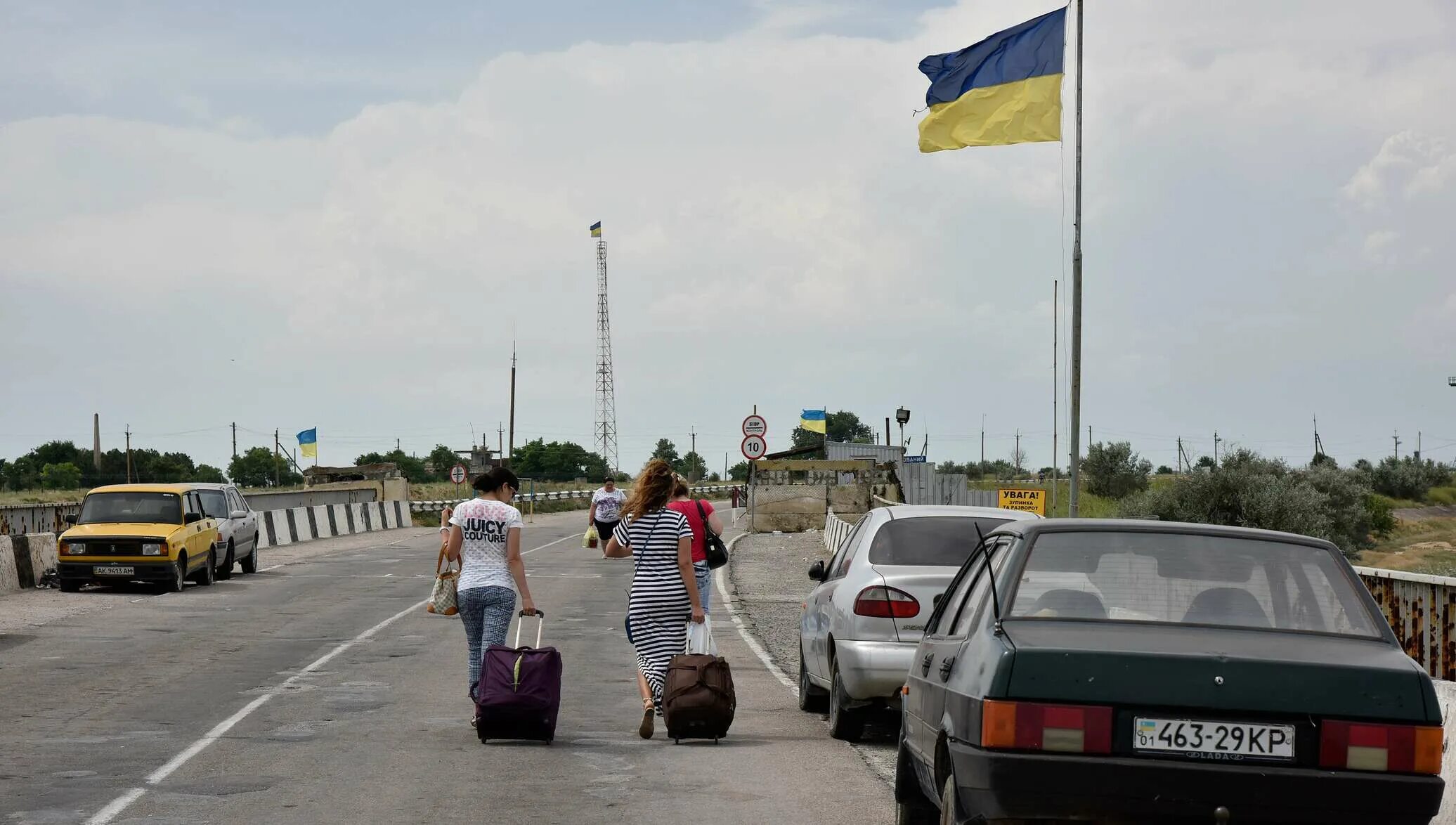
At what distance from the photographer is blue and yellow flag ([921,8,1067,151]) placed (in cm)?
2123

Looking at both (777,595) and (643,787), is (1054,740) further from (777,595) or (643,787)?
(777,595)

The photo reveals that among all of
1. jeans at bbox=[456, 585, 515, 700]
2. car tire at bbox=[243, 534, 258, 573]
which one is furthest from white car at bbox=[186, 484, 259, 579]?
jeans at bbox=[456, 585, 515, 700]

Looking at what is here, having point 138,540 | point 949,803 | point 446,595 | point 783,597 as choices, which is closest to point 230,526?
point 138,540

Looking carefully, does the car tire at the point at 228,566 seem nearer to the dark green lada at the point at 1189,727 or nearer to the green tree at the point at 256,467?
the dark green lada at the point at 1189,727

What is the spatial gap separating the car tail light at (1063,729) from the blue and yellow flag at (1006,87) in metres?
17.3

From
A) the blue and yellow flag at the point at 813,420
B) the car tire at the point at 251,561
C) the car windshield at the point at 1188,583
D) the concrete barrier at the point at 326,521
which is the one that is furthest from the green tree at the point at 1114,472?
the car windshield at the point at 1188,583

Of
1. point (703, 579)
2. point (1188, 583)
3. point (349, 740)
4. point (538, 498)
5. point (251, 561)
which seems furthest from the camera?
point (538, 498)

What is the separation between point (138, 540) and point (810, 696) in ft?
53.0

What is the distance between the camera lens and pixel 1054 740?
496cm

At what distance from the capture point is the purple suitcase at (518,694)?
10039mm

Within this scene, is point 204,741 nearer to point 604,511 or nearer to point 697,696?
point 697,696

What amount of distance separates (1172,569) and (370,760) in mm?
5443

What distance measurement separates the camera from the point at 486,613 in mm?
10633

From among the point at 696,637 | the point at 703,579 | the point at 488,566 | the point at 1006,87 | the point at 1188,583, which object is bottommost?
the point at 696,637
